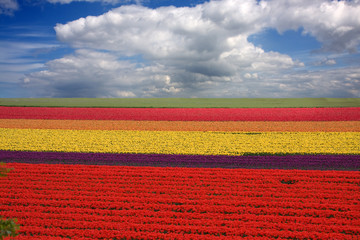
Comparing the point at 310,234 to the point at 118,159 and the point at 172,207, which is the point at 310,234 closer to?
the point at 172,207

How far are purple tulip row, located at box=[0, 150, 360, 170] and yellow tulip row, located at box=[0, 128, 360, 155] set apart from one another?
44.9 inches

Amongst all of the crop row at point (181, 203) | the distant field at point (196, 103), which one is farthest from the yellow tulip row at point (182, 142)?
the distant field at point (196, 103)

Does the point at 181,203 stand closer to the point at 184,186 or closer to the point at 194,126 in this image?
the point at 184,186

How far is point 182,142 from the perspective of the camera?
19859mm

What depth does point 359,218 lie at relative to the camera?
872 cm

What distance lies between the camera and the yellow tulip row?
1734 centimetres

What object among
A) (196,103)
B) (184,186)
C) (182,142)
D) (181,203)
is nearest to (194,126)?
(182,142)

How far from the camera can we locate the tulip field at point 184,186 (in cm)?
817

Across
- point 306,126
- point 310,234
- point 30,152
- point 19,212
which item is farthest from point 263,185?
point 306,126

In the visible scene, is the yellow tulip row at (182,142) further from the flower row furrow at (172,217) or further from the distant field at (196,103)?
the distant field at (196,103)

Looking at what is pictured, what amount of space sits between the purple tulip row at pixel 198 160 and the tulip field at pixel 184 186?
0.06m

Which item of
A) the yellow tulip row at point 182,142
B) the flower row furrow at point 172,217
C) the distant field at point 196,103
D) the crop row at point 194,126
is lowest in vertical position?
the flower row furrow at point 172,217

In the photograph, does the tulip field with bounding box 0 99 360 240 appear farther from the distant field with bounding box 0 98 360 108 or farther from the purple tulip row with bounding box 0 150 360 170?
the distant field with bounding box 0 98 360 108

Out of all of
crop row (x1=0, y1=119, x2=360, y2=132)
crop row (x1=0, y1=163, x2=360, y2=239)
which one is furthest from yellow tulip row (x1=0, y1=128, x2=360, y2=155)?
crop row (x1=0, y1=163, x2=360, y2=239)
